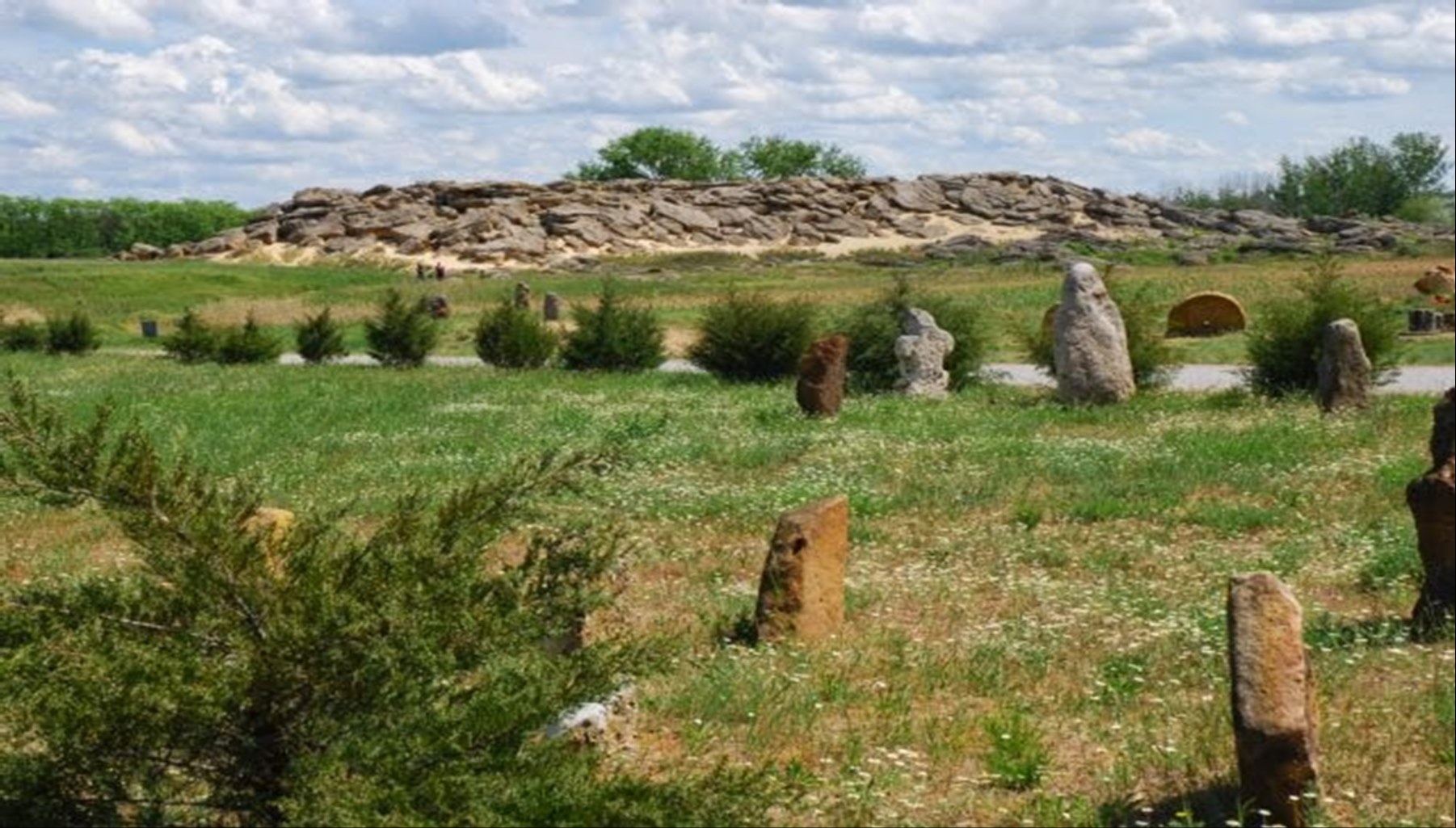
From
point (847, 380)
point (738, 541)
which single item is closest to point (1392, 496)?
point (738, 541)

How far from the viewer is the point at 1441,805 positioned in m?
7.59

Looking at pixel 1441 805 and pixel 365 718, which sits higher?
pixel 365 718

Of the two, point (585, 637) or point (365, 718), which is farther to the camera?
point (585, 637)

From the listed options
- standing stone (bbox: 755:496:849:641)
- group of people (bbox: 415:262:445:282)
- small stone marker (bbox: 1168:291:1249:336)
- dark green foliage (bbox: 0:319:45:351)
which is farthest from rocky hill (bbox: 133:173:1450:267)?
standing stone (bbox: 755:496:849:641)

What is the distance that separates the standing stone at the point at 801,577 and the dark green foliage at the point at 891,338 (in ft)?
53.9

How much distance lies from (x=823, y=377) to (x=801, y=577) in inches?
494

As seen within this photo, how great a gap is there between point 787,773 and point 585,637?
9.55ft

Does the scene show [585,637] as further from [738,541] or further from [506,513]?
[738,541]

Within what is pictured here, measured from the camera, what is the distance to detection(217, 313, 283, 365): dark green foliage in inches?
1510

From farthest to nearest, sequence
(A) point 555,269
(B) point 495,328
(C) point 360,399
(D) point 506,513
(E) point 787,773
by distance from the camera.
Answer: (A) point 555,269 < (B) point 495,328 < (C) point 360,399 < (E) point 787,773 < (D) point 506,513

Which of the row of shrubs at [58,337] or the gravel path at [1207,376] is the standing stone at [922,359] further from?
the row of shrubs at [58,337]

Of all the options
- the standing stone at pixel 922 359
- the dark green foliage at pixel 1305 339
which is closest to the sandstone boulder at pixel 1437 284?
the dark green foliage at pixel 1305 339

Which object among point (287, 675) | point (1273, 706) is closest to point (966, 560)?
point (1273, 706)

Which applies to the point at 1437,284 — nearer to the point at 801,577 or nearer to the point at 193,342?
the point at 193,342
